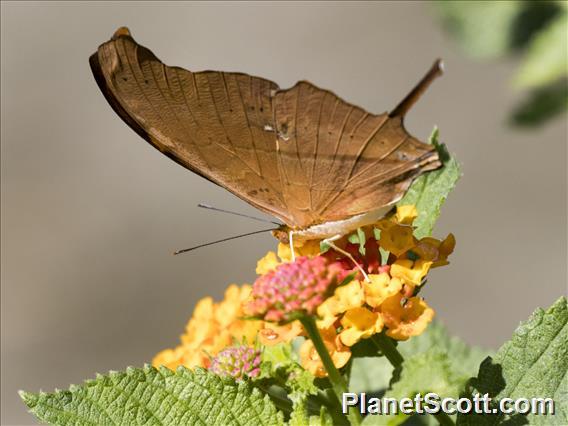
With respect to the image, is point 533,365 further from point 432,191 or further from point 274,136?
point 274,136

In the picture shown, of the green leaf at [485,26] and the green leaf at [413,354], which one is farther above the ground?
the green leaf at [485,26]

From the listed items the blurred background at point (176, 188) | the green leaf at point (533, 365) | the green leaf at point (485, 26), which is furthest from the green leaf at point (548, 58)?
A: the blurred background at point (176, 188)

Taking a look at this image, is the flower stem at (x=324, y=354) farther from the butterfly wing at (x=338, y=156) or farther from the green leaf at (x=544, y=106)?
the green leaf at (x=544, y=106)

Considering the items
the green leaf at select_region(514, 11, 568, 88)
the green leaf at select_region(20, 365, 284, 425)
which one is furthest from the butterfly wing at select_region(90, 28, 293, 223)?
the green leaf at select_region(514, 11, 568, 88)

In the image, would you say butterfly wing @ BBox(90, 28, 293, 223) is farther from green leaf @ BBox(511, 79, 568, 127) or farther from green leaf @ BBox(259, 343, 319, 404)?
green leaf @ BBox(511, 79, 568, 127)

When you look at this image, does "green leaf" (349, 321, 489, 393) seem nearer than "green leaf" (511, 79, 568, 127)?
Yes
